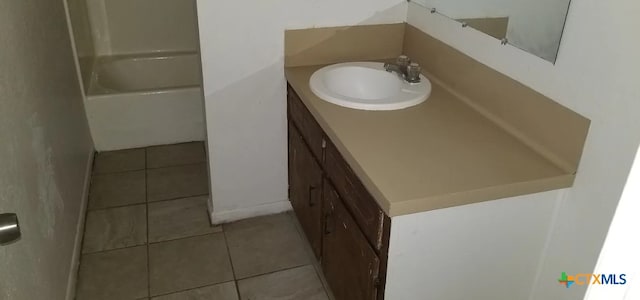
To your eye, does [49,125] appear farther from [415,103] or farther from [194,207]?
[415,103]

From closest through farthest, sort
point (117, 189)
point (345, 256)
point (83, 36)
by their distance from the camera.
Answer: point (345, 256) < point (117, 189) < point (83, 36)

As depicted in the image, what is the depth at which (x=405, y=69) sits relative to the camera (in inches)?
75.6

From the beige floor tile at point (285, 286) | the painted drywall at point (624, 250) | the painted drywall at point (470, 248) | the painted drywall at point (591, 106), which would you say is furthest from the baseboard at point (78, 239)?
the painted drywall at point (624, 250)

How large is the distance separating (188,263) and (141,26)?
2.03m

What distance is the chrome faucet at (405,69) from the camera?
6.21ft

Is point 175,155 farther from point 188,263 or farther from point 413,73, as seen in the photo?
point 413,73

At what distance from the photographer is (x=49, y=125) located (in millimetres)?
1973

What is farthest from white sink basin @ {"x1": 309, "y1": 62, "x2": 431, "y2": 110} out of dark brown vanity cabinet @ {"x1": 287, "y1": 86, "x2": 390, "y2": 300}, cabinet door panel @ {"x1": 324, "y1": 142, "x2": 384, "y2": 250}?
cabinet door panel @ {"x1": 324, "y1": 142, "x2": 384, "y2": 250}

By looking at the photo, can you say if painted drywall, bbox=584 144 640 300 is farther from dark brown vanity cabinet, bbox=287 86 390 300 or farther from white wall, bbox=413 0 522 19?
white wall, bbox=413 0 522 19

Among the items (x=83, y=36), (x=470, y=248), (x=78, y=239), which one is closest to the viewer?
(x=470, y=248)

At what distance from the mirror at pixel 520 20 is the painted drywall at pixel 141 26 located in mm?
2176

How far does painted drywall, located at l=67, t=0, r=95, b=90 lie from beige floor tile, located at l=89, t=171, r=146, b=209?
575 millimetres

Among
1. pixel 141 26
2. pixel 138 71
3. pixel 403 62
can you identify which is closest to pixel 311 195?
pixel 403 62

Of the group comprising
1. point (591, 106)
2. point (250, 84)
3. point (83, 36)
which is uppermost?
point (591, 106)
